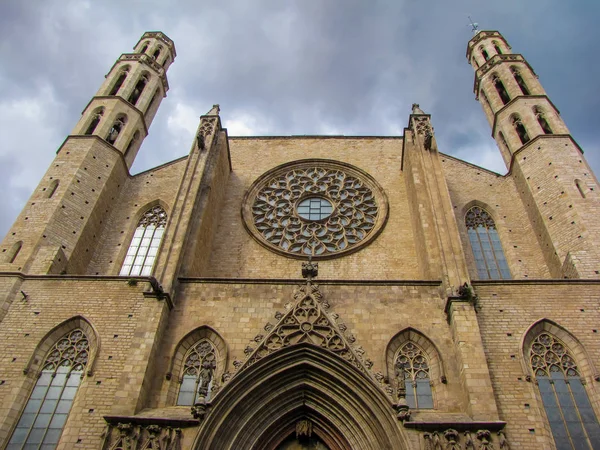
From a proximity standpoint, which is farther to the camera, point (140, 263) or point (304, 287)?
point (140, 263)

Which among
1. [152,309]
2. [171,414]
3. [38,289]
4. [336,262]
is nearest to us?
[171,414]

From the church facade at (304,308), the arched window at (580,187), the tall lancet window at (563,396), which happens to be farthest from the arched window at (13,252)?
the arched window at (580,187)

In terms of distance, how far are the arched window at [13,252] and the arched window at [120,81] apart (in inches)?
314

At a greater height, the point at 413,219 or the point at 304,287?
the point at 413,219

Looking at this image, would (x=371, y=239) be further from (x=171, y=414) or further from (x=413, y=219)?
(x=171, y=414)

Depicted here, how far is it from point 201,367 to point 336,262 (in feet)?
18.0

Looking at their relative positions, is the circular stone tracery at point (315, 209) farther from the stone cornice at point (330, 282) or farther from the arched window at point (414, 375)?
the arched window at point (414, 375)

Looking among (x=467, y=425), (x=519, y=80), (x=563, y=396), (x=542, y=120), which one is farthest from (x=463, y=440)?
(x=519, y=80)

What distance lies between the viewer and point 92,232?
14.3m

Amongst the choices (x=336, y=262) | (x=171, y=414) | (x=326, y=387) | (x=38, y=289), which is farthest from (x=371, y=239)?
(x=38, y=289)

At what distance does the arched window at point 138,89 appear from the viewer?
18984 millimetres

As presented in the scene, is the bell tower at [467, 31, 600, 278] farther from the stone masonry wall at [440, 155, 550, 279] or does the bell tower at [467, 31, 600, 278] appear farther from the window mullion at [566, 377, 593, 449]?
the window mullion at [566, 377, 593, 449]

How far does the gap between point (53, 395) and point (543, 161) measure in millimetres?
14421

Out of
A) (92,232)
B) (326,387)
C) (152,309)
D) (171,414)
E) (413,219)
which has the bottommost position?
(171,414)
